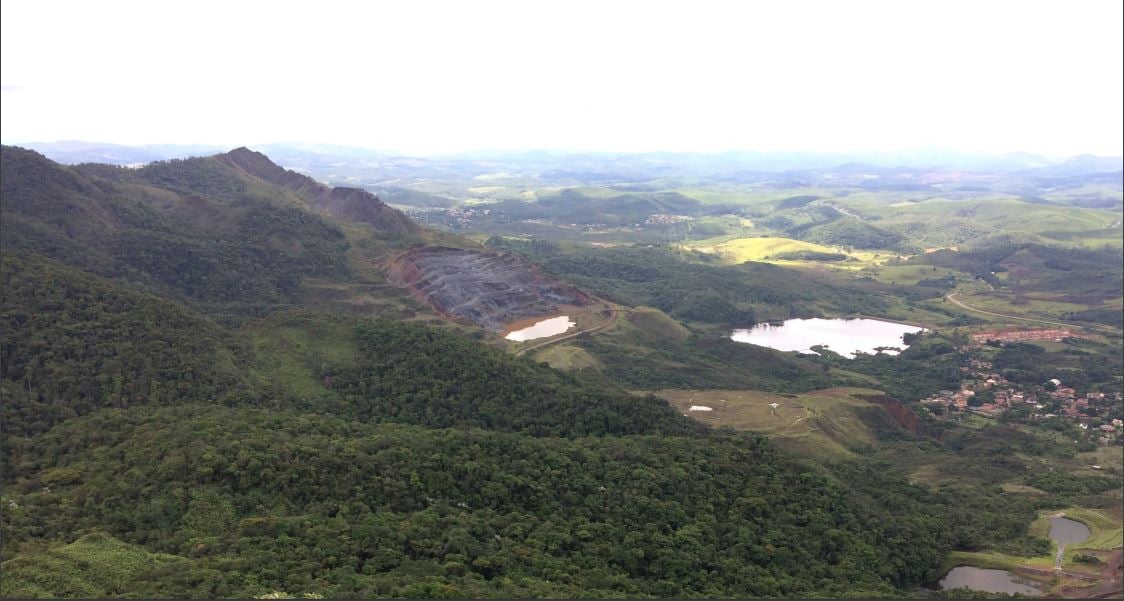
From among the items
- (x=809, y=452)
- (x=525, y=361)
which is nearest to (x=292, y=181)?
(x=525, y=361)

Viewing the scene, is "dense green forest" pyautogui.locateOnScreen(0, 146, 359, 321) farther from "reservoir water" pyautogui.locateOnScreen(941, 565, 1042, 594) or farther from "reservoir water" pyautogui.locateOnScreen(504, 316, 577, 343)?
"reservoir water" pyautogui.locateOnScreen(941, 565, 1042, 594)

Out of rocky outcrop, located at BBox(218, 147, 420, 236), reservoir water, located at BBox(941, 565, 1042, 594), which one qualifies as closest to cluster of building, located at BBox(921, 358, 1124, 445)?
reservoir water, located at BBox(941, 565, 1042, 594)

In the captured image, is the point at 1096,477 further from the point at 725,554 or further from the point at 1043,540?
the point at 725,554

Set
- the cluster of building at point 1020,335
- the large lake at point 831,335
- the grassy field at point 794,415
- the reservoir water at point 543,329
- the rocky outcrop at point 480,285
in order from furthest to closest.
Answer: the large lake at point 831,335
the cluster of building at point 1020,335
the rocky outcrop at point 480,285
the reservoir water at point 543,329
the grassy field at point 794,415

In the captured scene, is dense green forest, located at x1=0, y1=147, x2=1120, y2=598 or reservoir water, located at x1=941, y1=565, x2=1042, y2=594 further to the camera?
reservoir water, located at x1=941, y1=565, x2=1042, y2=594

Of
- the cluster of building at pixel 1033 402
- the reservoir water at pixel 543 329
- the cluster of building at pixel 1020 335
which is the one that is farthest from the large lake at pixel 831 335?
the reservoir water at pixel 543 329

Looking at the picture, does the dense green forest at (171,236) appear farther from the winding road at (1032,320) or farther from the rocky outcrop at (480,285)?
the winding road at (1032,320)
